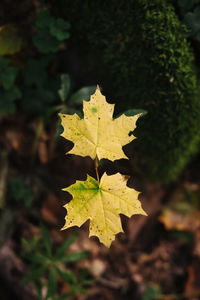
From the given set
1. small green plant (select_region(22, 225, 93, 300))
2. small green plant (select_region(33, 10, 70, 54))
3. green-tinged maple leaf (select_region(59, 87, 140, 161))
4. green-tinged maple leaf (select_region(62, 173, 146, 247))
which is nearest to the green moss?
small green plant (select_region(33, 10, 70, 54))

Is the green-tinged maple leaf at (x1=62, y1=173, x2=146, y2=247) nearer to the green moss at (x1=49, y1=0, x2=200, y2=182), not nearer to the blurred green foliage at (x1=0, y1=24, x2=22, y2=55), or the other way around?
the green moss at (x1=49, y1=0, x2=200, y2=182)

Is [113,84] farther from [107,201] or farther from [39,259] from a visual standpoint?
[39,259]

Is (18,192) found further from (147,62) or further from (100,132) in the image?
(147,62)

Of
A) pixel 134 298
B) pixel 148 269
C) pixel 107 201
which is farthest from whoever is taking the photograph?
pixel 148 269

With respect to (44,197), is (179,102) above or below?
above

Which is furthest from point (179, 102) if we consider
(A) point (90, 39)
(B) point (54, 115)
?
(B) point (54, 115)

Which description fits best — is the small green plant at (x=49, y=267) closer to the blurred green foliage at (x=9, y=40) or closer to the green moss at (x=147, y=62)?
the green moss at (x=147, y=62)

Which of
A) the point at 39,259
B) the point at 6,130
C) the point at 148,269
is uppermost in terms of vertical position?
the point at 6,130
